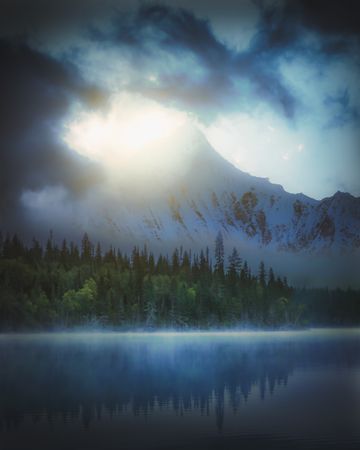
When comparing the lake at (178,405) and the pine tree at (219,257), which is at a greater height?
the pine tree at (219,257)

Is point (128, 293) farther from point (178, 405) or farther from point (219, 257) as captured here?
point (178, 405)

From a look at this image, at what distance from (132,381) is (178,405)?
3672mm

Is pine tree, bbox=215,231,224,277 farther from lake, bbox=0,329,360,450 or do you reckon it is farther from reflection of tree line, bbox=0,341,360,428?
lake, bbox=0,329,360,450

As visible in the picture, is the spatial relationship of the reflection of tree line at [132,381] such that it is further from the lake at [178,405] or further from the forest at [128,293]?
the forest at [128,293]

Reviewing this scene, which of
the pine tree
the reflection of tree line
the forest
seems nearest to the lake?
the reflection of tree line

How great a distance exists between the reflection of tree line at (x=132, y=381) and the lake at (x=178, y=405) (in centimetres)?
2

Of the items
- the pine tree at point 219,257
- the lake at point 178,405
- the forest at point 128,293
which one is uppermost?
the pine tree at point 219,257

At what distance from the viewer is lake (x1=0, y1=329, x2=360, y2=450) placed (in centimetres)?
898

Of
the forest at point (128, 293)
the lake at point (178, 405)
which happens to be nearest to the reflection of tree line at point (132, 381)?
the lake at point (178, 405)

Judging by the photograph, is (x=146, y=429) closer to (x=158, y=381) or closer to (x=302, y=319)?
(x=158, y=381)

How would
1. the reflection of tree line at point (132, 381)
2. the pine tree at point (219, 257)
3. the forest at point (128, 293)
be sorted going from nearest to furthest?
the reflection of tree line at point (132, 381) → the forest at point (128, 293) → the pine tree at point (219, 257)

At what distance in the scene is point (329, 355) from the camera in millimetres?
23562

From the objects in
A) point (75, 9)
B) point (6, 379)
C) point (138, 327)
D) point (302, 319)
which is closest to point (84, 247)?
point (138, 327)

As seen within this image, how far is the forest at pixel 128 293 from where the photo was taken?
48344 mm
